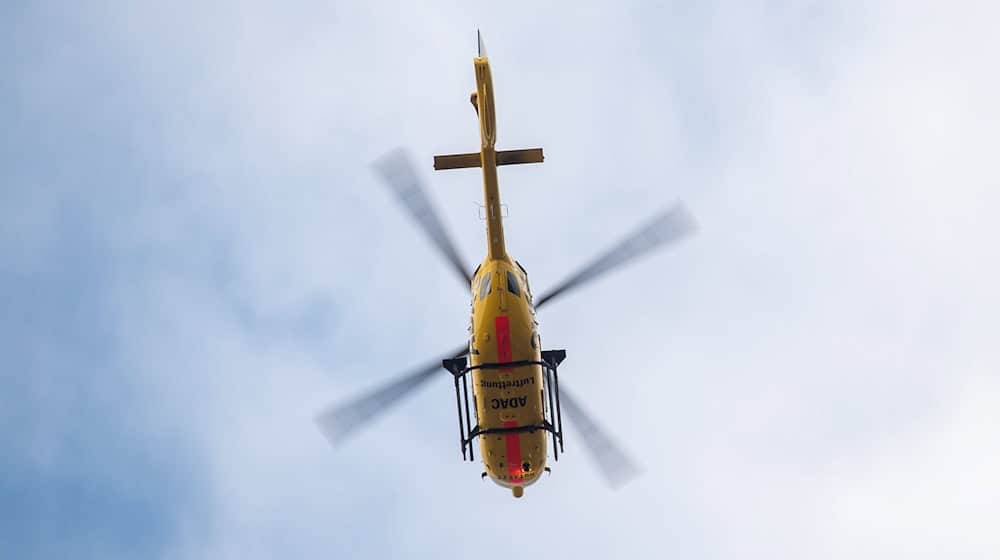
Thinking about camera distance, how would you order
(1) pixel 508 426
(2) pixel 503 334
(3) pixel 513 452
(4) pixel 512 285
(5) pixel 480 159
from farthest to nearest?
(5) pixel 480 159 → (3) pixel 513 452 → (1) pixel 508 426 → (4) pixel 512 285 → (2) pixel 503 334

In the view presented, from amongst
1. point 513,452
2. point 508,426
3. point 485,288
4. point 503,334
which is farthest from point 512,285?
point 513,452

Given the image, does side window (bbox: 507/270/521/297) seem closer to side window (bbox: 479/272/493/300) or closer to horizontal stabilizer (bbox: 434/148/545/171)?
side window (bbox: 479/272/493/300)

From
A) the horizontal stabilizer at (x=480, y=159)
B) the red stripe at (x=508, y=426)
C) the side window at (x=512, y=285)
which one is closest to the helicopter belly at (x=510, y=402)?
the red stripe at (x=508, y=426)

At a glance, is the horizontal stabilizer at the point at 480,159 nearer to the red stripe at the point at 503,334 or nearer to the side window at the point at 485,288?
the side window at the point at 485,288

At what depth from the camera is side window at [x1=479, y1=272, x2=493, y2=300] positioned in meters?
37.2

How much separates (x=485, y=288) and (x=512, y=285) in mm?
814

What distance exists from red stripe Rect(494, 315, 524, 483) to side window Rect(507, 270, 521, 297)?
35.8 inches

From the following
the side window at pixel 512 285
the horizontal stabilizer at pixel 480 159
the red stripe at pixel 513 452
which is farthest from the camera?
the horizontal stabilizer at pixel 480 159

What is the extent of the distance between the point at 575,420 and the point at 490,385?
353 centimetres

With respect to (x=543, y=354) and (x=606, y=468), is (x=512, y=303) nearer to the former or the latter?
(x=543, y=354)

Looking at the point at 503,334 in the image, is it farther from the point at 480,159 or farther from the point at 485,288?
the point at 480,159

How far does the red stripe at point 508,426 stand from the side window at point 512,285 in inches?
35.8

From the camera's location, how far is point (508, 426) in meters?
37.8

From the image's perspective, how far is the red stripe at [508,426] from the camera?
36.8 metres
